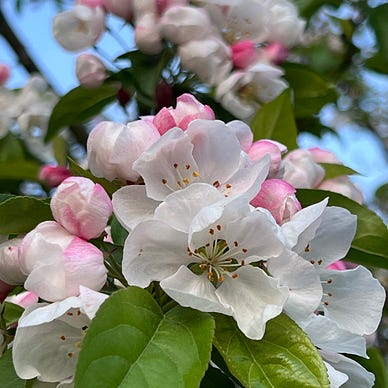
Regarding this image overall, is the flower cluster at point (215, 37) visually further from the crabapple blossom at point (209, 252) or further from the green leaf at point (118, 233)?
the crabapple blossom at point (209, 252)

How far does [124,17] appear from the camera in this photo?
6.04 feet

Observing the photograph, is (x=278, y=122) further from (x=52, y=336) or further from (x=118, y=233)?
(x=52, y=336)

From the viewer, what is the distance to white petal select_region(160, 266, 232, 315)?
36.1 inches

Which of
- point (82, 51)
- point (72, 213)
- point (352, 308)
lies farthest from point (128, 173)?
point (82, 51)

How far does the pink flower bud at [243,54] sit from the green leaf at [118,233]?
28.5 inches

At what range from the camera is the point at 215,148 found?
104 centimetres

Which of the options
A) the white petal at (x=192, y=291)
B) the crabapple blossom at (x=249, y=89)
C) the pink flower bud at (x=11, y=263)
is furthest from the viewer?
the crabapple blossom at (x=249, y=89)

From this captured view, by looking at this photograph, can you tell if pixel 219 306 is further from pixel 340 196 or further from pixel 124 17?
pixel 124 17

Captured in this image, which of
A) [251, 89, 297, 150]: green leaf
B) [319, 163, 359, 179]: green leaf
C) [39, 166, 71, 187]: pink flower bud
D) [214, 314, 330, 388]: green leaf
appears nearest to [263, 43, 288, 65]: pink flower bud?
[251, 89, 297, 150]: green leaf

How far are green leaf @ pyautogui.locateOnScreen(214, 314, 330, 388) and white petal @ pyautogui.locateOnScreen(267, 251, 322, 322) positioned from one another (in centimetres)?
2

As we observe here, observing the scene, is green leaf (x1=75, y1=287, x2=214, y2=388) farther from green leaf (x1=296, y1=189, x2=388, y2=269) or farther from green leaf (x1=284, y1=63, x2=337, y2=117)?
green leaf (x1=284, y1=63, x2=337, y2=117)

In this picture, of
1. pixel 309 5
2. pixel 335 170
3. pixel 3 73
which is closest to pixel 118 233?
pixel 335 170

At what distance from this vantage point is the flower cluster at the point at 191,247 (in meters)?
0.94

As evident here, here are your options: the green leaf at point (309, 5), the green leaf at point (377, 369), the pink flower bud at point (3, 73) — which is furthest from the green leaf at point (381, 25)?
the pink flower bud at point (3, 73)
